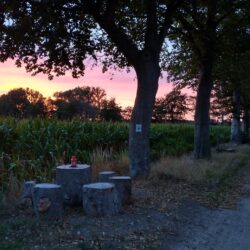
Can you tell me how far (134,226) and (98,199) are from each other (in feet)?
2.54

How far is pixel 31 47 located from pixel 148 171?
4643 mm

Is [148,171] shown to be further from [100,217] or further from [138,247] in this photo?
[138,247]

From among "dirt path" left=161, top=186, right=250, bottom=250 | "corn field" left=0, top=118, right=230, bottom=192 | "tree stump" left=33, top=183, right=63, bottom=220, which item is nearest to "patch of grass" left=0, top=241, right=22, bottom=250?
"tree stump" left=33, top=183, right=63, bottom=220

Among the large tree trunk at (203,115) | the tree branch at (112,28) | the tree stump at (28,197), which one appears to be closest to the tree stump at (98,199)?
the tree stump at (28,197)

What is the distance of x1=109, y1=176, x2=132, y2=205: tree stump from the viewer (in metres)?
9.80

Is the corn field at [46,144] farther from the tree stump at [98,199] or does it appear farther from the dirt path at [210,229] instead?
the dirt path at [210,229]

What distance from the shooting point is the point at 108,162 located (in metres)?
16.6

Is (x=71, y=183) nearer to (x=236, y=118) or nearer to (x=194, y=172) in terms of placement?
(x=194, y=172)

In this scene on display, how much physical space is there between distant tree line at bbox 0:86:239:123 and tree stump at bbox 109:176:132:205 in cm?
875

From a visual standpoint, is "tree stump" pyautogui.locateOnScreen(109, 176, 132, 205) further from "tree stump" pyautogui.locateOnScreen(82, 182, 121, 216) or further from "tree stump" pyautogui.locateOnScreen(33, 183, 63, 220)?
"tree stump" pyautogui.locateOnScreen(33, 183, 63, 220)

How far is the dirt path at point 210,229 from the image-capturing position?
786cm

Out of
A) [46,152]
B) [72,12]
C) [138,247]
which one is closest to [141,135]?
[46,152]

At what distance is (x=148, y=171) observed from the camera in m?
14.2

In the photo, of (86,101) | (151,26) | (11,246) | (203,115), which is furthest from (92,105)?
(11,246)
